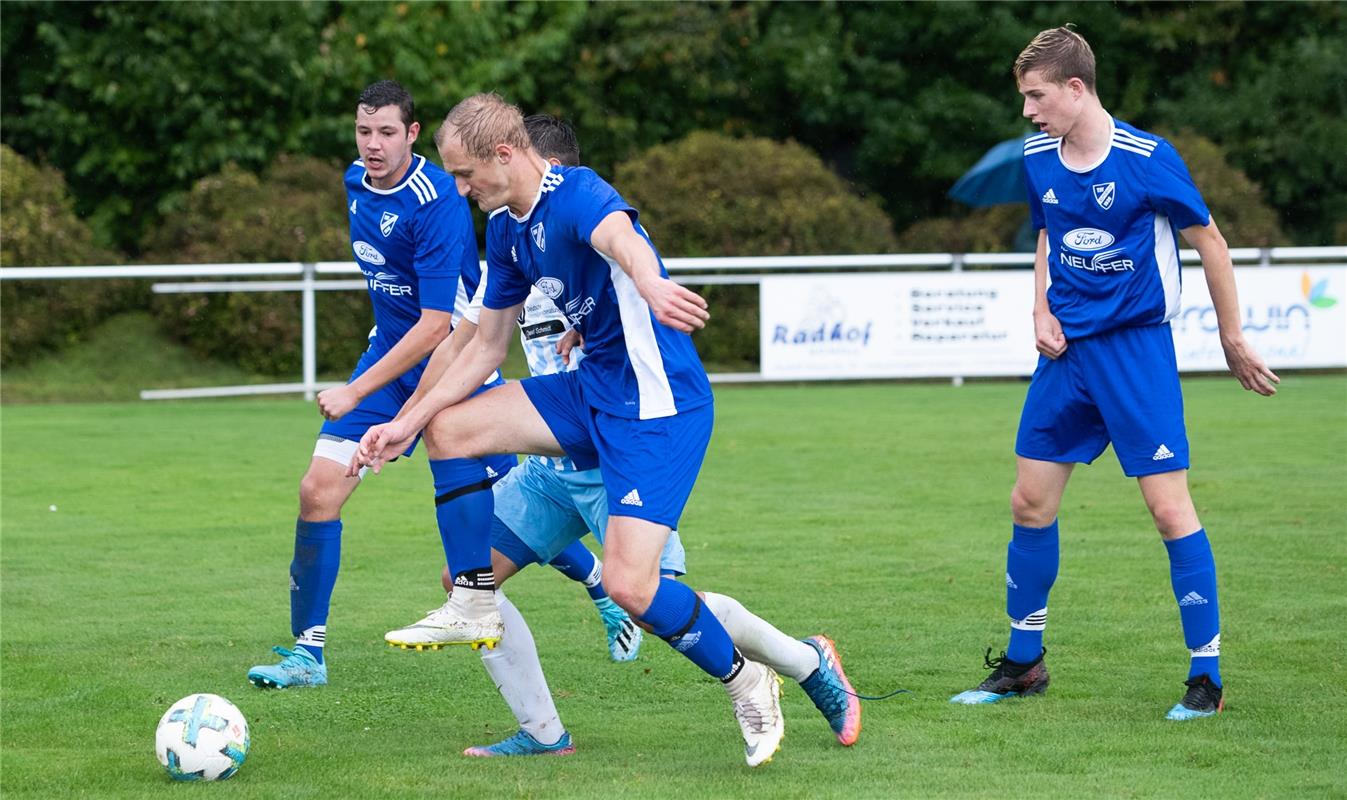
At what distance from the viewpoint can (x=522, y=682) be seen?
505cm

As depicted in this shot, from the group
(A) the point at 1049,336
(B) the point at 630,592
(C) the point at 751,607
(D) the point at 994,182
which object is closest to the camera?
(B) the point at 630,592

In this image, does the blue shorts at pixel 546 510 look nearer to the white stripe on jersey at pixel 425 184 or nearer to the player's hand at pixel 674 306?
the white stripe on jersey at pixel 425 184

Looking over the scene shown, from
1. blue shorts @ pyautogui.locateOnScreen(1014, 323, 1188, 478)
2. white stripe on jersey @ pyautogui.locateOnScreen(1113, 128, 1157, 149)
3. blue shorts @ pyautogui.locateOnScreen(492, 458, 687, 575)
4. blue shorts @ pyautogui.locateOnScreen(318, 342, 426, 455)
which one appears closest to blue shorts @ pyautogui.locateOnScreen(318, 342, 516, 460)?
blue shorts @ pyautogui.locateOnScreen(318, 342, 426, 455)

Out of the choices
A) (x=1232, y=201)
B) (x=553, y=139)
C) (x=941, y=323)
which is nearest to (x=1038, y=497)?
(x=553, y=139)

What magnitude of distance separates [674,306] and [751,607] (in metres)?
3.04

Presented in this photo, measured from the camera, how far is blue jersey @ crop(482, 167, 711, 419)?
4703 millimetres

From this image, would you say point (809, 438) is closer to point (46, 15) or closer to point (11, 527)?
point (11, 527)

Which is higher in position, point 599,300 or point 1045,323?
point 599,300

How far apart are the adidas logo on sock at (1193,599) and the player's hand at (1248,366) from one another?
2.29ft

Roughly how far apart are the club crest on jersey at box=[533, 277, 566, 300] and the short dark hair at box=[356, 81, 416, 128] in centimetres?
145

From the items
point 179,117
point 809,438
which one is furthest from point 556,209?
point 179,117

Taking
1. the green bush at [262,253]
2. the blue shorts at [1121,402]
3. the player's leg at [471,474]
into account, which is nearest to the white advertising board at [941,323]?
the green bush at [262,253]

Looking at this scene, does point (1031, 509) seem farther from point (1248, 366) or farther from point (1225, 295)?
point (1225, 295)

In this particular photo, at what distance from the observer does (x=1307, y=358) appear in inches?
689
